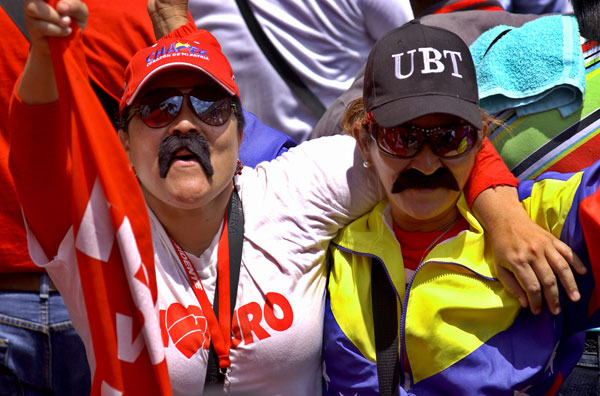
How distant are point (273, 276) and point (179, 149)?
483 mm

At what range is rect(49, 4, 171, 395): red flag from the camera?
2.22 metres

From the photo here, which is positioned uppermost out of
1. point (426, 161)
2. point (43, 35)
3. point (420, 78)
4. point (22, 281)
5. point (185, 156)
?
point (43, 35)

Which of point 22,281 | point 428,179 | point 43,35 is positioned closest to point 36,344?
point 22,281

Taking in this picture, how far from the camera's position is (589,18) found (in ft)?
8.84

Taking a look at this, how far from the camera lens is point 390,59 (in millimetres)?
2553

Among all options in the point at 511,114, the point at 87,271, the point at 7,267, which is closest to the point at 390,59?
the point at 511,114

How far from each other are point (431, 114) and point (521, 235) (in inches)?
17.2

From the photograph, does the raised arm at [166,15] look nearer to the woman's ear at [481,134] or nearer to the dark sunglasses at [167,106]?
the dark sunglasses at [167,106]

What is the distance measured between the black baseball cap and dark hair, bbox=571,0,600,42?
1.43 feet

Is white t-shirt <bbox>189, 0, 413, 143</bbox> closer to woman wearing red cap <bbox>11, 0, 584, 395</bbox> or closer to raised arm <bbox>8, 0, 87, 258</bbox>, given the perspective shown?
woman wearing red cap <bbox>11, 0, 584, 395</bbox>

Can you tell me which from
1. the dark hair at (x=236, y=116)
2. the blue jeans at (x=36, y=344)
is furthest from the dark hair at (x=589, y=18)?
the blue jeans at (x=36, y=344)

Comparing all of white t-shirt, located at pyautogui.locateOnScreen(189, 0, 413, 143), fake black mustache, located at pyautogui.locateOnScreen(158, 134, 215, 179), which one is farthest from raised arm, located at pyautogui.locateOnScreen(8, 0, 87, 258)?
white t-shirt, located at pyautogui.locateOnScreen(189, 0, 413, 143)

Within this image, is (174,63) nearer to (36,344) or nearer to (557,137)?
(36,344)

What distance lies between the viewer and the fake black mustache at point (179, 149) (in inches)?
96.4
